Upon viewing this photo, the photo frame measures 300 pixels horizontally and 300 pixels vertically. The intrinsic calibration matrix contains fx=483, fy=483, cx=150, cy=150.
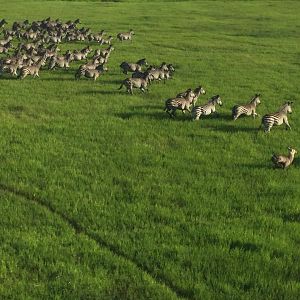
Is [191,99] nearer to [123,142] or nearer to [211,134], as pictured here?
[211,134]

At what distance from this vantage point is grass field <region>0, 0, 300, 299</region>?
9.61 meters

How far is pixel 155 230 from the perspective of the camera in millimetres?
11227

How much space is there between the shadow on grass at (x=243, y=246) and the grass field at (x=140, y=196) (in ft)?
0.10

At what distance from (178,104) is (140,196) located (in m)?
7.58

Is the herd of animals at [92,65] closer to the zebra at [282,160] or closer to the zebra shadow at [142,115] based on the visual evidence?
the zebra at [282,160]

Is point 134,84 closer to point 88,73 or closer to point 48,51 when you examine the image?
point 88,73

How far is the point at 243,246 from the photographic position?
10.6 meters

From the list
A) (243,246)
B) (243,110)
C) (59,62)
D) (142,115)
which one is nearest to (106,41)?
(59,62)

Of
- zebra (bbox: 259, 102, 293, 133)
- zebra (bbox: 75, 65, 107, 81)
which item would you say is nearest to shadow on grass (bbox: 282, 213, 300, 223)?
zebra (bbox: 259, 102, 293, 133)

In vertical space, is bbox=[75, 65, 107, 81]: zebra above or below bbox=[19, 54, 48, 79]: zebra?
above

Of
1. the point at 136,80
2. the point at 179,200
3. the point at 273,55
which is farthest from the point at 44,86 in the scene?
the point at 273,55

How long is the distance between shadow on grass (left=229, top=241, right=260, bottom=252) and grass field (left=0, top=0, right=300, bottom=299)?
3 centimetres

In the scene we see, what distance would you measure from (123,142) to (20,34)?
29.1 meters

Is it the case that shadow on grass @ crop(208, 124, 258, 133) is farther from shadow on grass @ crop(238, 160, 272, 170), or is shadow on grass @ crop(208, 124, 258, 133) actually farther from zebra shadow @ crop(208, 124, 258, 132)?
shadow on grass @ crop(238, 160, 272, 170)
